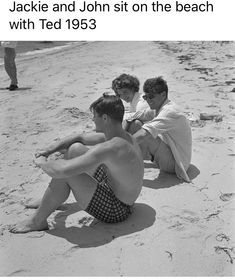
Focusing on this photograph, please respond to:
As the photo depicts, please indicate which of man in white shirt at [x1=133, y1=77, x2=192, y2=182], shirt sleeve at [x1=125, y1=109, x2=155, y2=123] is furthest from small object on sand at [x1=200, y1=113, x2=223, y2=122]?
man in white shirt at [x1=133, y1=77, x2=192, y2=182]

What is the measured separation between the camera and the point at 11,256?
3.01 m

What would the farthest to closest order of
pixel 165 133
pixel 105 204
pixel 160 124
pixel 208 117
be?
pixel 208 117
pixel 165 133
pixel 160 124
pixel 105 204

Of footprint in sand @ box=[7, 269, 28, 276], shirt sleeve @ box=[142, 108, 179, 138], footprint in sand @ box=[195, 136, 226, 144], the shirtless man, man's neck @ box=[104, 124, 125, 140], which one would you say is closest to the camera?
footprint in sand @ box=[7, 269, 28, 276]

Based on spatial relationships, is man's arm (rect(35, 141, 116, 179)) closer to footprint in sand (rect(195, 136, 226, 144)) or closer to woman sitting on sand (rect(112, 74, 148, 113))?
woman sitting on sand (rect(112, 74, 148, 113))

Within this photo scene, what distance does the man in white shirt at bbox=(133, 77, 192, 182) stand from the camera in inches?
149

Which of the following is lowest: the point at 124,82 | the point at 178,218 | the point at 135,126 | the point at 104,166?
the point at 178,218

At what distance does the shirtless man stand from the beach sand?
14 centimetres

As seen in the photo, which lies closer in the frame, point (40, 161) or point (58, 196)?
point (58, 196)

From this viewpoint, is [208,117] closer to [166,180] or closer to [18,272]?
[166,180]

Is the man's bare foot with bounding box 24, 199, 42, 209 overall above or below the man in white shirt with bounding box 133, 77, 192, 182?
below

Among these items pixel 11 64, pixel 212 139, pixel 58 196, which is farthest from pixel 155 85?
pixel 11 64

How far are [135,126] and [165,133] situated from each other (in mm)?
395

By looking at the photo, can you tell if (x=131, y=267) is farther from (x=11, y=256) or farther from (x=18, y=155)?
(x=18, y=155)

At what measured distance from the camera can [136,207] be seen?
11.6 ft
